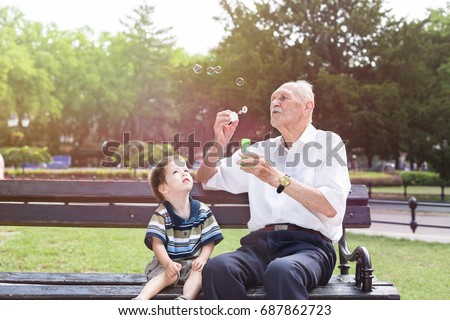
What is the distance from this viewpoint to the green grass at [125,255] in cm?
721

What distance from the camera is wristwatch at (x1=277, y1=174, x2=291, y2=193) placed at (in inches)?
131

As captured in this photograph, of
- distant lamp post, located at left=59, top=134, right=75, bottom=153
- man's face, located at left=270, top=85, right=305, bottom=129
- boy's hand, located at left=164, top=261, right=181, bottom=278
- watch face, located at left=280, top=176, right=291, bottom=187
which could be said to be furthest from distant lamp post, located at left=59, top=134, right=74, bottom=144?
watch face, located at left=280, top=176, right=291, bottom=187

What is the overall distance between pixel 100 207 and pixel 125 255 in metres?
4.41

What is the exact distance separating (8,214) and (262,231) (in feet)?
5.81

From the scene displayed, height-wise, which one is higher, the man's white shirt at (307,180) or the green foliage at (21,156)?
the man's white shirt at (307,180)

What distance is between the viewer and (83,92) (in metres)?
45.9

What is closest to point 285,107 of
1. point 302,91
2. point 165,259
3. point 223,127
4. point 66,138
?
point 302,91

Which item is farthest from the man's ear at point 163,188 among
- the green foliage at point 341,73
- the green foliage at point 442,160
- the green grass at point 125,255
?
the green foliage at point 442,160

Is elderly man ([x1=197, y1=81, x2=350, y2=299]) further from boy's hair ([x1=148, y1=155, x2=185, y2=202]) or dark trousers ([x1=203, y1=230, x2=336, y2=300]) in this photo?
boy's hair ([x1=148, y1=155, x2=185, y2=202])

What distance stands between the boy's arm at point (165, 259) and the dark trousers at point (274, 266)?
17 centimetres

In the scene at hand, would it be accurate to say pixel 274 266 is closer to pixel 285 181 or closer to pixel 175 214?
pixel 285 181

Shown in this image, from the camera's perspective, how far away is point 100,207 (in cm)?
429

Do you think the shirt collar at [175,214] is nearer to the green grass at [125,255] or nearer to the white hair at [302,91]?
the white hair at [302,91]

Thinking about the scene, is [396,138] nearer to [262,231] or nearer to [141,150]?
[141,150]
